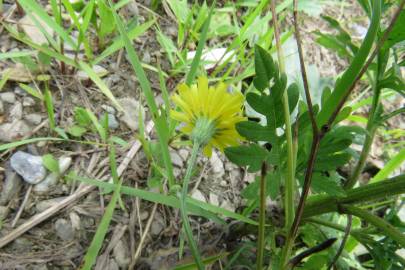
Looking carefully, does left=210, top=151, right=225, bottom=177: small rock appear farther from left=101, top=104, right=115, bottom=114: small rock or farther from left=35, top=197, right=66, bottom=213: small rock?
left=35, top=197, right=66, bottom=213: small rock

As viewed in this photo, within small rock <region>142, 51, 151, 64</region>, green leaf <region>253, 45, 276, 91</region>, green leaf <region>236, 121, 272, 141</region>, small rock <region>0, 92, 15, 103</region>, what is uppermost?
green leaf <region>253, 45, 276, 91</region>

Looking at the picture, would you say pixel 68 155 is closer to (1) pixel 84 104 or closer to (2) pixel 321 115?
(1) pixel 84 104

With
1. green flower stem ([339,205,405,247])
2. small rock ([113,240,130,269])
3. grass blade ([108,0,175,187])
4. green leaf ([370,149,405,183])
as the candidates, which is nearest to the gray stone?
small rock ([113,240,130,269])

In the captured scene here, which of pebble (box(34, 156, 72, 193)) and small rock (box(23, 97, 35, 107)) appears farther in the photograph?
small rock (box(23, 97, 35, 107))

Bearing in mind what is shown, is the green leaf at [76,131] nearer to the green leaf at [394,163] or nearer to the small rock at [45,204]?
the small rock at [45,204]

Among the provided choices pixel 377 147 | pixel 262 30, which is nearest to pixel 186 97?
pixel 262 30

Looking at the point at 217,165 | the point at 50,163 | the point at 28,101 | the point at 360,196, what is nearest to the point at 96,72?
the point at 28,101

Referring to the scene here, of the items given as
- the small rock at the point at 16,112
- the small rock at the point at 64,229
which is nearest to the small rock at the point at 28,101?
the small rock at the point at 16,112
